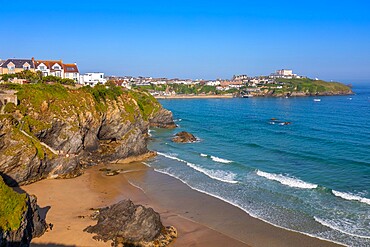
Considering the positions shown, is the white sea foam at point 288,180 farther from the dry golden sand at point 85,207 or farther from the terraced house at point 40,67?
the terraced house at point 40,67

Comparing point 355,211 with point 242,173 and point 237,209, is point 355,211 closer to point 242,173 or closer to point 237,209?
point 237,209

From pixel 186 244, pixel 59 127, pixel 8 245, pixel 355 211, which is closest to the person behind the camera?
pixel 8 245

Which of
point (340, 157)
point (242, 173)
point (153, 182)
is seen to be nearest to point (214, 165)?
point (242, 173)

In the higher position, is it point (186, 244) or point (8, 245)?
point (8, 245)

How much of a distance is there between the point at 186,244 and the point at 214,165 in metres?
19.2

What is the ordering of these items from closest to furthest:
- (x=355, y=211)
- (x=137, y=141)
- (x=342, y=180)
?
(x=355, y=211)
(x=342, y=180)
(x=137, y=141)

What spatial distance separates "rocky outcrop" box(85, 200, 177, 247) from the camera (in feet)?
69.0

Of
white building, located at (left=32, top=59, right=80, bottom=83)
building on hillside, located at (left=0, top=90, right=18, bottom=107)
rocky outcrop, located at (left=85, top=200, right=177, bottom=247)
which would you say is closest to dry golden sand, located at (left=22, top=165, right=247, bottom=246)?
rocky outcrop, located at (left=85, top=200, right=177, bottom=247)

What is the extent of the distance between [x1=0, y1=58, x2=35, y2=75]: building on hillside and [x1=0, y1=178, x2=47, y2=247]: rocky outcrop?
172ft

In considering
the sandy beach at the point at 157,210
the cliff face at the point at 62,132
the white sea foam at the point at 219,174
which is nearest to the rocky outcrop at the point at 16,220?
the sandy beach at the point at 157,210

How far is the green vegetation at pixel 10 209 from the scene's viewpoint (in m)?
17.6

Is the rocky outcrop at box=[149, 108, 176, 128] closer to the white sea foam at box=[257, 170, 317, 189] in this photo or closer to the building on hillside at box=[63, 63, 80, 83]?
the building on hillside at box=[63, 63, 80, 83]

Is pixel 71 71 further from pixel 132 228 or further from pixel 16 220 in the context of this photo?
pixel 16 220

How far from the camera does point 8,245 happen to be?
56.4ft
